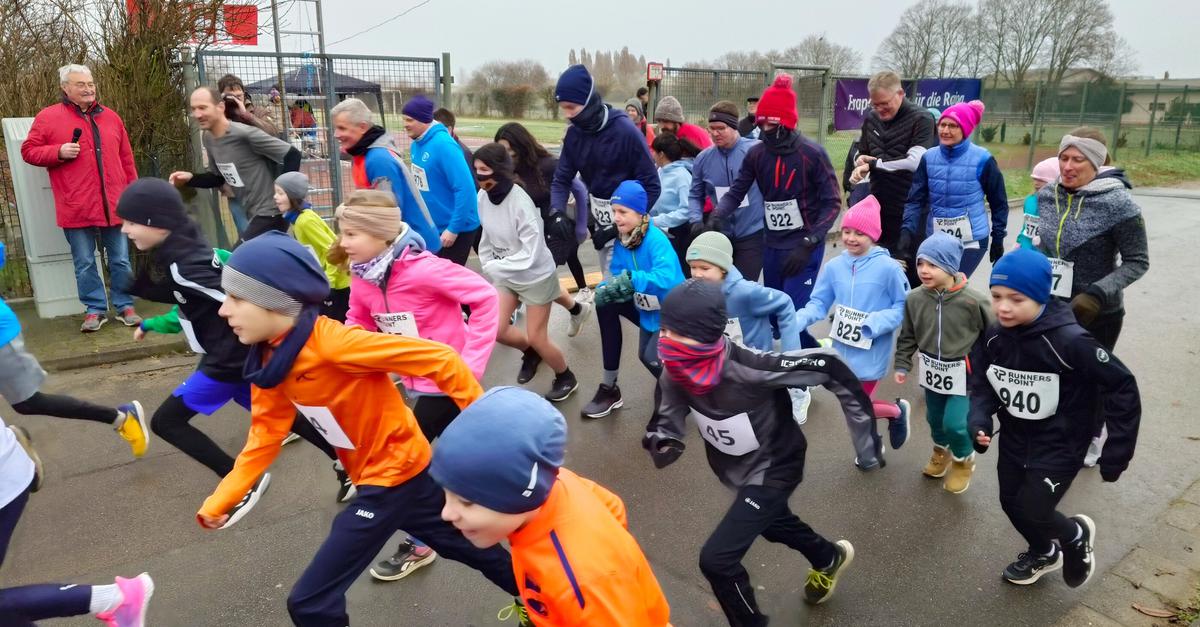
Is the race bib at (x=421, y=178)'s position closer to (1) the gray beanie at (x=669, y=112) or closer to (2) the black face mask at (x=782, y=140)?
(1) the gray beanie at (x=669, y=112)

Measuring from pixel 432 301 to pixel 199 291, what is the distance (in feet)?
3.66

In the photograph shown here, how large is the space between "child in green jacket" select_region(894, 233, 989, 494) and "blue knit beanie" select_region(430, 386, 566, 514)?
112 inches

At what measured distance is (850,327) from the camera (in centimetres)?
449

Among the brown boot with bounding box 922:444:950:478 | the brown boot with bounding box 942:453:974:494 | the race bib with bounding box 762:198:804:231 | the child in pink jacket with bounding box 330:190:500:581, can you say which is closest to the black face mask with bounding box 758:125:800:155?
the race bib with bounding box 762:198:804:231

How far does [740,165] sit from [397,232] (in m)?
3.28

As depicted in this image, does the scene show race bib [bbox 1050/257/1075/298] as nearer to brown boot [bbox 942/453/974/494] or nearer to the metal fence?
brown boot [bbox 942/453/974/494]

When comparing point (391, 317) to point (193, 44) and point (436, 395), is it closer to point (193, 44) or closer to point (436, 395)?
point (436, 395)

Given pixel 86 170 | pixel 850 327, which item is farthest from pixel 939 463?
pixel 86 170

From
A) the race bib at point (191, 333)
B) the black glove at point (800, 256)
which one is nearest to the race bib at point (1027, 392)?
the black glove at point (800, 256)

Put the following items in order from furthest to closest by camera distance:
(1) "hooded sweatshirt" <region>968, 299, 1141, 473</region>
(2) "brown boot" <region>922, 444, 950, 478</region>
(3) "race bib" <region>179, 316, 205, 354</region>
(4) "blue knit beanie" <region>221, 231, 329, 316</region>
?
(2) "brown boot" <region>922, 444, 950, 478</region>, (3) "race bib" <region>179, 316, 205, 354</region>, (1) "hooded sweatshirt" <region>968, 299, 1141, 473</region>, (4) "blue knit beanie" <region>221, 231, 329, 316</region>

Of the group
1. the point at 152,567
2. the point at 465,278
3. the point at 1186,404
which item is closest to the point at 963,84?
the point at 1186,404

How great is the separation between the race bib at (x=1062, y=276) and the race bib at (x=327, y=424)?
12.2ft

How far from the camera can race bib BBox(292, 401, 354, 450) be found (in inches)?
109

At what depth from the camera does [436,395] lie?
3.50 m
